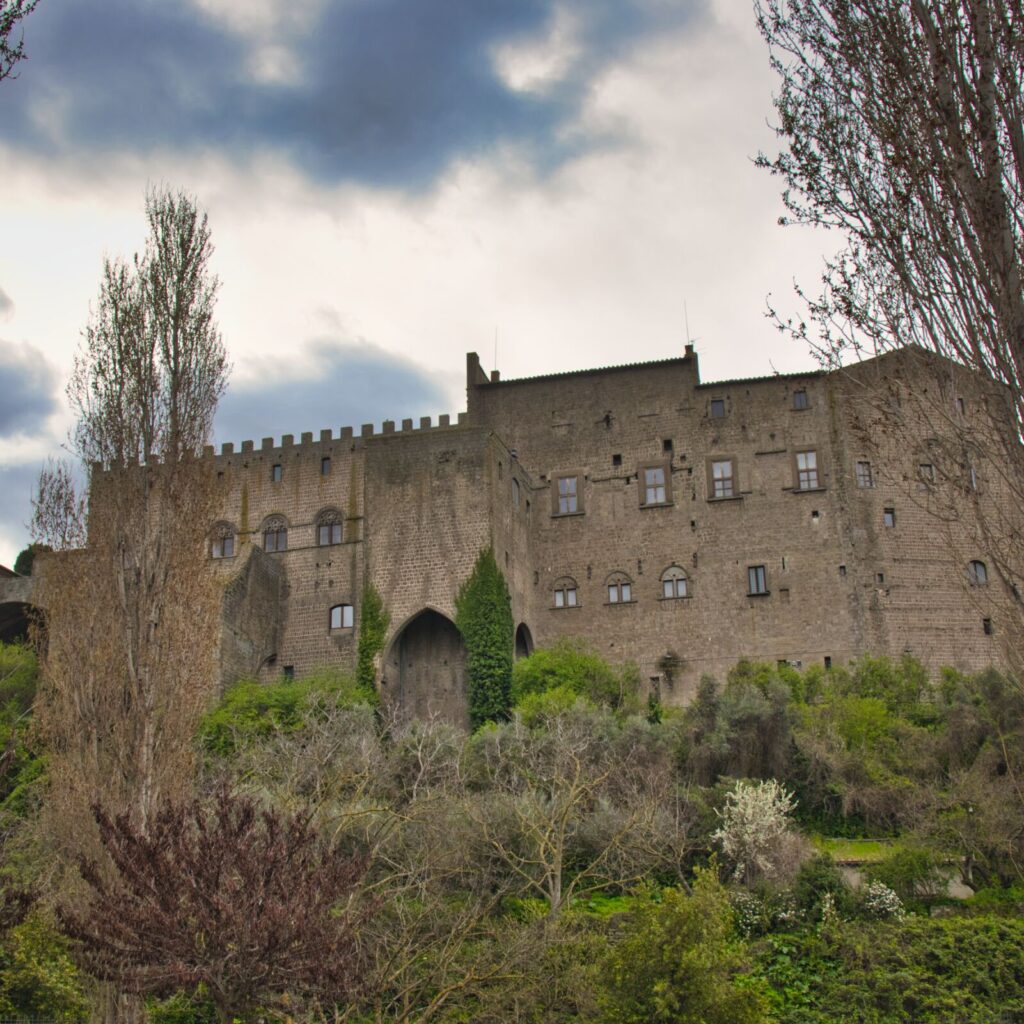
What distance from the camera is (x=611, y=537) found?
40.6 meters

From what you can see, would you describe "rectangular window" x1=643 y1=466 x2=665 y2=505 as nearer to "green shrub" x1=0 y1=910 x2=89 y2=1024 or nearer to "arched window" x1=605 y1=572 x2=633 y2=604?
"arched window" x1=605 y1=572 x2=633 y2=604

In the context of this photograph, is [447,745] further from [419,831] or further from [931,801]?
[931,801]

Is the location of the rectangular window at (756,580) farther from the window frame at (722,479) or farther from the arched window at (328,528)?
the arched window at (328,528)

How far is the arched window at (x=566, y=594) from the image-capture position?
40.0 meters

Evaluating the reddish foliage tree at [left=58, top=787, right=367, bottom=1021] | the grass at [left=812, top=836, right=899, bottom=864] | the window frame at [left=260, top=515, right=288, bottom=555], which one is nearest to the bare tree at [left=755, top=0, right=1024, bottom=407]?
the reddish foliage tree at [left=58, top=787, right=367, bottom=1021]

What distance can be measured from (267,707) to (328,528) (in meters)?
7.31

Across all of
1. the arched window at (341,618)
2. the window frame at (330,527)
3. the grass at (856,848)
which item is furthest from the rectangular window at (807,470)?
the grass at (856,848)

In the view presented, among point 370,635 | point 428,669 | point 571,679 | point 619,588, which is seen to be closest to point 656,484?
point 619,588

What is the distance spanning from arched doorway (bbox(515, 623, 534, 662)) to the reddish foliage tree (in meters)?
26.3

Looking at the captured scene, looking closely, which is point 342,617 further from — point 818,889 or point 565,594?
point 818,889

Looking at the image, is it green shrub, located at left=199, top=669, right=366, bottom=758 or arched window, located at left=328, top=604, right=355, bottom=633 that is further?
arched window, located at left=328, top=604, right=355, bottom=633

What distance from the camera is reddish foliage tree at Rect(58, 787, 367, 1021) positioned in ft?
38.3

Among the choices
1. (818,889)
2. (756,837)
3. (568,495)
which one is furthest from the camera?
(568,495)

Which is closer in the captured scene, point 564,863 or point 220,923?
point 220,923
